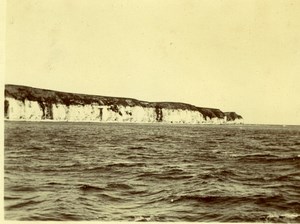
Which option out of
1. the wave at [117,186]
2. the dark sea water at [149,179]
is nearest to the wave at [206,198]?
the dark sea water at [149,179]

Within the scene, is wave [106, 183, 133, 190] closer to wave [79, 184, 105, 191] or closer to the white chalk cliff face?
wave [79, 184, 105, 191]

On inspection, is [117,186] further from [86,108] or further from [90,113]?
[86,108]

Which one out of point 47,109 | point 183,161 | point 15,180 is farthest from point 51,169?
point 183,161

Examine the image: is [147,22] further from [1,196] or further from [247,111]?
[1,196]

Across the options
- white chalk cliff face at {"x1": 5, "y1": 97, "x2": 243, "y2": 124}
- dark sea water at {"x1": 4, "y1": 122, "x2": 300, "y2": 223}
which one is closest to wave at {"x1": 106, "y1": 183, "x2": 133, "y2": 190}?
dark sea water at {"x1": 4, "y1": 122, "x2": 300, "y2": 223}

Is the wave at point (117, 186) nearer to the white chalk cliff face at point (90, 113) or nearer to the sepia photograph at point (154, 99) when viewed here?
the sepia photograph at point (154, 99)
